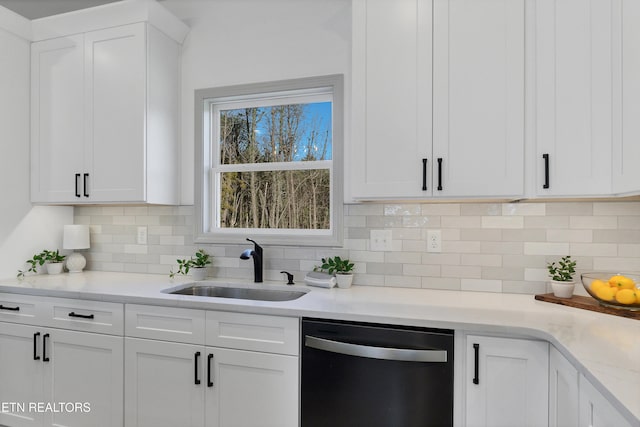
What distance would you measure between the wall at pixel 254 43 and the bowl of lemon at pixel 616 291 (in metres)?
1.66

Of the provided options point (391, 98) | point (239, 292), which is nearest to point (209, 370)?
point (239, 292)

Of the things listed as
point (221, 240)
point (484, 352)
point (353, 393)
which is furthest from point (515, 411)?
point (221, 240)

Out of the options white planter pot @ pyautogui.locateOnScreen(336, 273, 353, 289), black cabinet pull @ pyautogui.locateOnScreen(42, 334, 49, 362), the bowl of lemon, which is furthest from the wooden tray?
black cabinet pull @ pyautogui.locateOnScreen(42, 334, 49, 362)

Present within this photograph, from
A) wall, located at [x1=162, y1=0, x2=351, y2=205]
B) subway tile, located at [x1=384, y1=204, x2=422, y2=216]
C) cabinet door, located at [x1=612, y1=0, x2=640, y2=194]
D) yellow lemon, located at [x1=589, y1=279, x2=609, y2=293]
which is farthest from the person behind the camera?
wall, located at [x1=162, y1=0, x2=351, y2=205]

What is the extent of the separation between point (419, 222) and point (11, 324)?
2.39 m

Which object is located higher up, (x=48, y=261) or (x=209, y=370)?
(x=48, y=261)

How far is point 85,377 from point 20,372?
1.59ft

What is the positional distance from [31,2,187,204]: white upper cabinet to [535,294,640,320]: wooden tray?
226cm

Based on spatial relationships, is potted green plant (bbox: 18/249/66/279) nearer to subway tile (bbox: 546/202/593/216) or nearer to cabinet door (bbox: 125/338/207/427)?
cabinet door (bbox: 125/338/207/427)

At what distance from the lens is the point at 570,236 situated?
2.00m

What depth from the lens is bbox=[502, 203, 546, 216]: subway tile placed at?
2.05 m

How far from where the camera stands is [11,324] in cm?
223

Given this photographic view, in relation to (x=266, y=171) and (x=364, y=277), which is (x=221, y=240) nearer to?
(x=266, y=171)

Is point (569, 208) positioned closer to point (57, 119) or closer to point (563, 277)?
point (563, 277)
